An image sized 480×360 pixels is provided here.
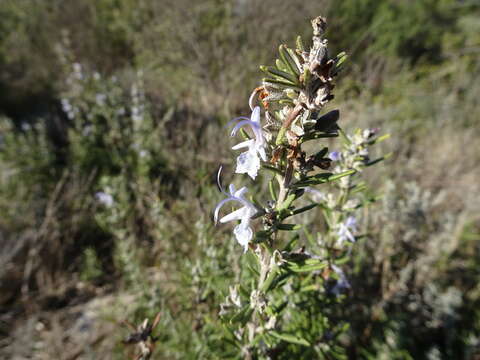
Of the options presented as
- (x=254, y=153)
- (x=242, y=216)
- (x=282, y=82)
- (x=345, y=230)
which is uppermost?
(x=282, y=82)

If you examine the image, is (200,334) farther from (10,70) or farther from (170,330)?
(10,70)

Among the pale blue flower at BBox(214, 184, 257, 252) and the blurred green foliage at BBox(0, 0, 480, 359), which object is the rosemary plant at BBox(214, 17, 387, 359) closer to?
the pale blue flower at BBox(214, 184, 257, 252)

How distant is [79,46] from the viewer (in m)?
5.64

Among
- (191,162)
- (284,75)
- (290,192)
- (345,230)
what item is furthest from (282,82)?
(191,162)

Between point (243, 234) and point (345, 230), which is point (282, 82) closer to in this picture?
point (243, 234)

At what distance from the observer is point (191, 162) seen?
2092 millimetres

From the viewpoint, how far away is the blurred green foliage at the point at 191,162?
1775 mm

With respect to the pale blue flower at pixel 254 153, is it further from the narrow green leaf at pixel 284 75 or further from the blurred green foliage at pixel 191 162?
the blurred green foliage at pixel 191 162

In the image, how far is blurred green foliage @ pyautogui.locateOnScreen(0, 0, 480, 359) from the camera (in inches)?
69.9

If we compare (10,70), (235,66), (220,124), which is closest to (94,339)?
(220,124)

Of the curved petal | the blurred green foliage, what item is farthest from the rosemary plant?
the blurred green foliage

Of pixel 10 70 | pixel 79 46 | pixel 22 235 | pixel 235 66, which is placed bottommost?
pixel 22 235

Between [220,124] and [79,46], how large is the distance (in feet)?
15.9

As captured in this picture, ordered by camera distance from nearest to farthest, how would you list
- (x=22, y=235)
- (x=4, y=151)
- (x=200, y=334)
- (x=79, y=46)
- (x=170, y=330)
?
(x=200, y=334), (x=170, y=330), (x=22, y=235), (x=4, y=151), (x=79, y=46)
